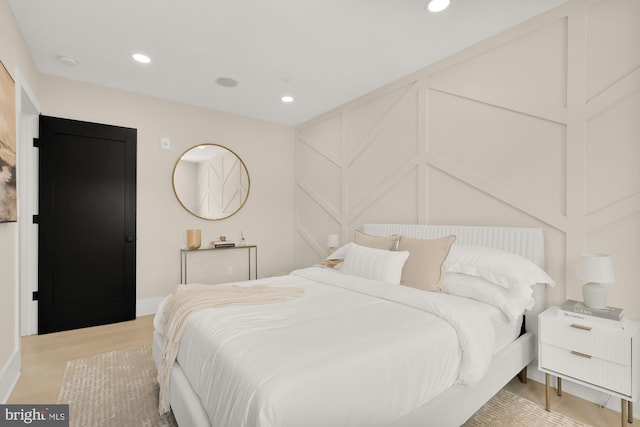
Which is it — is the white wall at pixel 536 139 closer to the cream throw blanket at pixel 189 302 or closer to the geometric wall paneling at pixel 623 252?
the geometric wall paneling at pixel 623 252

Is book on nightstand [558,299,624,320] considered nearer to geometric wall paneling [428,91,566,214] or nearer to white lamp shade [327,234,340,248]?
geometric wall paneling [428,91,566,214]

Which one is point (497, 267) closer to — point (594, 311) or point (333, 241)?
point (594, 311)

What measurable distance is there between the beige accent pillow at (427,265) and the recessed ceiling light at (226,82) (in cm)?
265

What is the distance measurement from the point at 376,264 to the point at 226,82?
2.64m

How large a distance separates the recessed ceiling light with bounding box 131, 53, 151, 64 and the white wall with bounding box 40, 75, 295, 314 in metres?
0.93

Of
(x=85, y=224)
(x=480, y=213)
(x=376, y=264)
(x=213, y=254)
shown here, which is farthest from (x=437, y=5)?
(x=85, y=224)

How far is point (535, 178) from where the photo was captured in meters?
2.45

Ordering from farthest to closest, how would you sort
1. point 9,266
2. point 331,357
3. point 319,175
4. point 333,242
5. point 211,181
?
point 319,175
point 211,181
point 333,242
point 9,266
point 331,357

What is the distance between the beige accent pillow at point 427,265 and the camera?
2.35 m

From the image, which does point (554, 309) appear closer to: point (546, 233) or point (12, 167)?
point (546, 233)

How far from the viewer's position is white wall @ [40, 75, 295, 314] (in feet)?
11.9

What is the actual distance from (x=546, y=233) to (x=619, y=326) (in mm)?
778

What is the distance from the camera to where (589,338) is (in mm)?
1881

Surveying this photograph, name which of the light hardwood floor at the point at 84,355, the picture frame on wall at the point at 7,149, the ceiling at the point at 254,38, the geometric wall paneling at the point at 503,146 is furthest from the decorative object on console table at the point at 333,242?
the picture frame on wall at the point at 7,149
